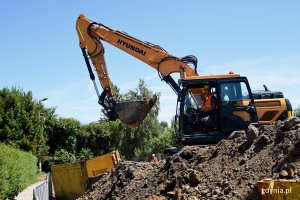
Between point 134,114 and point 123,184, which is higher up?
point 134,114

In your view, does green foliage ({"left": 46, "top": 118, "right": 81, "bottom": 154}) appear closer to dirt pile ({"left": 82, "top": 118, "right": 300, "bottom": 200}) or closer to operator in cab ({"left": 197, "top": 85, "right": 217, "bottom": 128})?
operator in cab ({"left": 197, "top": 85, "right": 217, "bottom": 128})

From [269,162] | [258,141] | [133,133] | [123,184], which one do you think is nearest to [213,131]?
[123,184]

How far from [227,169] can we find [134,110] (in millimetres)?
7313

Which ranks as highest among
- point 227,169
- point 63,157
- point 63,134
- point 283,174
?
point 63,134

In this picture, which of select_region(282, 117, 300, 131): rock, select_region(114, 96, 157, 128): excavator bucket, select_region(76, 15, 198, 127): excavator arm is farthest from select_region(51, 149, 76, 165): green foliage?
select_region(282, 117, 300, 131): rock

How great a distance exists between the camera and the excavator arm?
14.6m

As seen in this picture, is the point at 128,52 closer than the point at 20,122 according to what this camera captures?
Yes

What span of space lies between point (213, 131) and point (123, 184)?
114 inches

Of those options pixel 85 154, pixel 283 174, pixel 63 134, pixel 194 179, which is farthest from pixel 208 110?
pixel 63 134

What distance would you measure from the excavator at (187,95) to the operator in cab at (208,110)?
36 mm

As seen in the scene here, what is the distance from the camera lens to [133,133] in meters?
47.5

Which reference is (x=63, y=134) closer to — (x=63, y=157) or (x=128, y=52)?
(x=63, y=157)

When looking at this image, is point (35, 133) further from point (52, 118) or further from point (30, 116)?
point (52, 118)

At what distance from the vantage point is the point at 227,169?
24.1 feet
